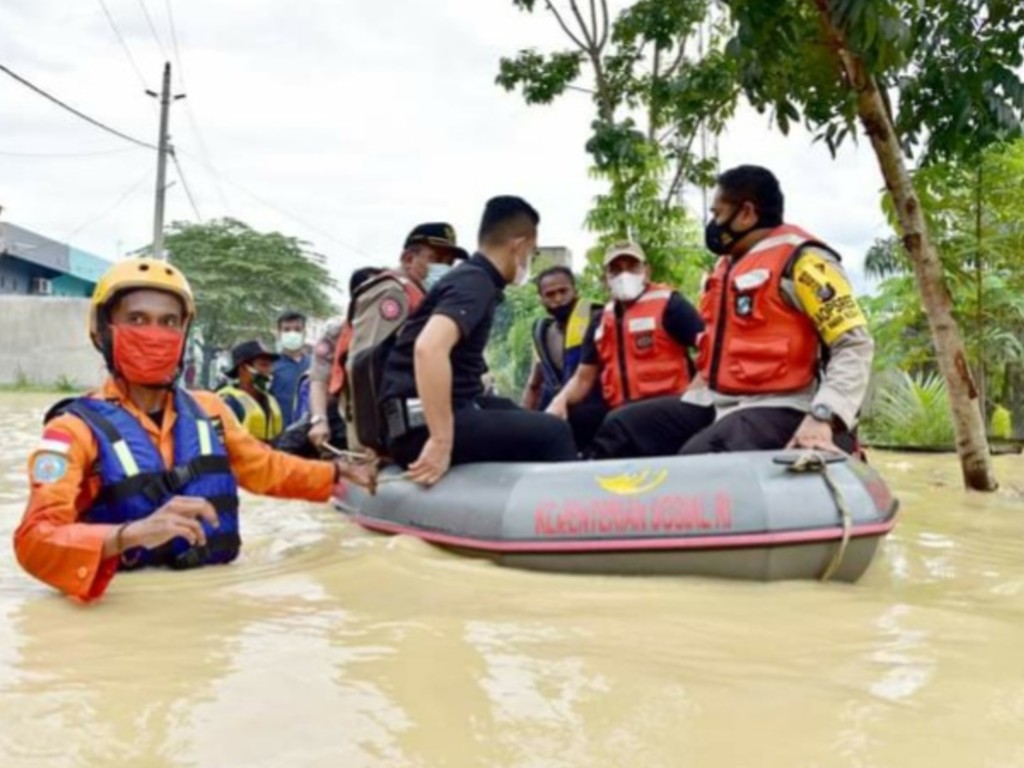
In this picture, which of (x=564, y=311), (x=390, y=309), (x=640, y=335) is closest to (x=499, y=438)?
(x=390, y=309)

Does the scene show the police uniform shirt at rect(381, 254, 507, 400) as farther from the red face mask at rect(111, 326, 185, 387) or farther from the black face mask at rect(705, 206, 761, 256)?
the red face mask at rect(111, 326, 185, 387)

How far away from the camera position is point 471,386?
4062mm

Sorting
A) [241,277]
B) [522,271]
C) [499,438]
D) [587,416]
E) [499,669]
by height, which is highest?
[241,277]

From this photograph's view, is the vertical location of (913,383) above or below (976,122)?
below

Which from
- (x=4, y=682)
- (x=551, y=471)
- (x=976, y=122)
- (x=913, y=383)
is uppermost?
(x=976, y=122)

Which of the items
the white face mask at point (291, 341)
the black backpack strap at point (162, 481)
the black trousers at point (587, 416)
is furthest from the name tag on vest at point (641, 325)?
the white face mask at point (291, 341)

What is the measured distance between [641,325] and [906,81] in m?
1.97

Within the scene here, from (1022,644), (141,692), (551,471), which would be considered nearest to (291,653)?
(141,692)

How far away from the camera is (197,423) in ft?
10.7

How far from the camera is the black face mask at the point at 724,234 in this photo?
3873mm

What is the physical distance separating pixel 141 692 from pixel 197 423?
4.09ft

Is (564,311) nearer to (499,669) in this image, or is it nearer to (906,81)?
(906,81)

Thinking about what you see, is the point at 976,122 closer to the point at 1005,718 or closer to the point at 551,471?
the point at 551,471

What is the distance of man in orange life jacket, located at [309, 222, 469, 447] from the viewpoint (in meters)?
4.58
